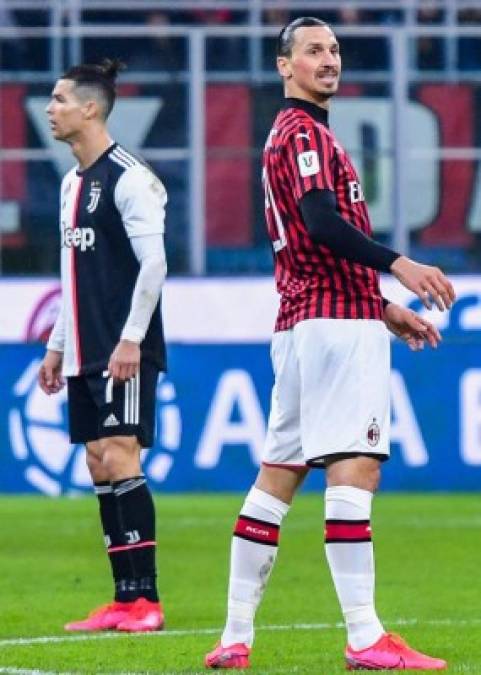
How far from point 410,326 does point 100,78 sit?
212cm

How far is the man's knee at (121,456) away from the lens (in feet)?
26.6

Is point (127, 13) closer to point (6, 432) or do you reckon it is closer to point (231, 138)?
point (231, 138)

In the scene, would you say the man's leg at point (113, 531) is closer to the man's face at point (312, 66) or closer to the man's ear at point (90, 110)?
the man's ear at point (90, 110)

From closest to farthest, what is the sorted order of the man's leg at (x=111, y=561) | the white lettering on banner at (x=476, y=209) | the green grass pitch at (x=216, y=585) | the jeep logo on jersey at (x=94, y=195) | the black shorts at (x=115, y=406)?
the green grass pitch at (x=216, y=585) → the man's leg at (x=111, y=561) → the black shorts at (x=115, y=406) → the jeep logo on jersey at (x=94, y=195) → the white lettering on banner at (x=476, y=209)

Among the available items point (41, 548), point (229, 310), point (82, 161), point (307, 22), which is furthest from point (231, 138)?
point (307, 22)

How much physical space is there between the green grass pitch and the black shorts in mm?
742

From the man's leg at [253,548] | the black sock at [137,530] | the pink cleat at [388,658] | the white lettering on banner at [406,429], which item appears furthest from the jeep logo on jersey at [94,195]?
the white lettering on banner at [406,429]

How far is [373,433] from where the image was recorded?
6.64 metres

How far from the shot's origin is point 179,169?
16.1 m

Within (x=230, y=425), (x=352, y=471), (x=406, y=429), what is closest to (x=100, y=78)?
(x=352, y=471)

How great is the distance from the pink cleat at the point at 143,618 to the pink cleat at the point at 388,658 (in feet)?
4.72

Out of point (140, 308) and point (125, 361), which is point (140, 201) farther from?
point (125, 361)

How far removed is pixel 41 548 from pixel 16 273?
4601 millimetres

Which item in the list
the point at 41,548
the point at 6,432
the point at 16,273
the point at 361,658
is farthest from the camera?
the point at 16,273
